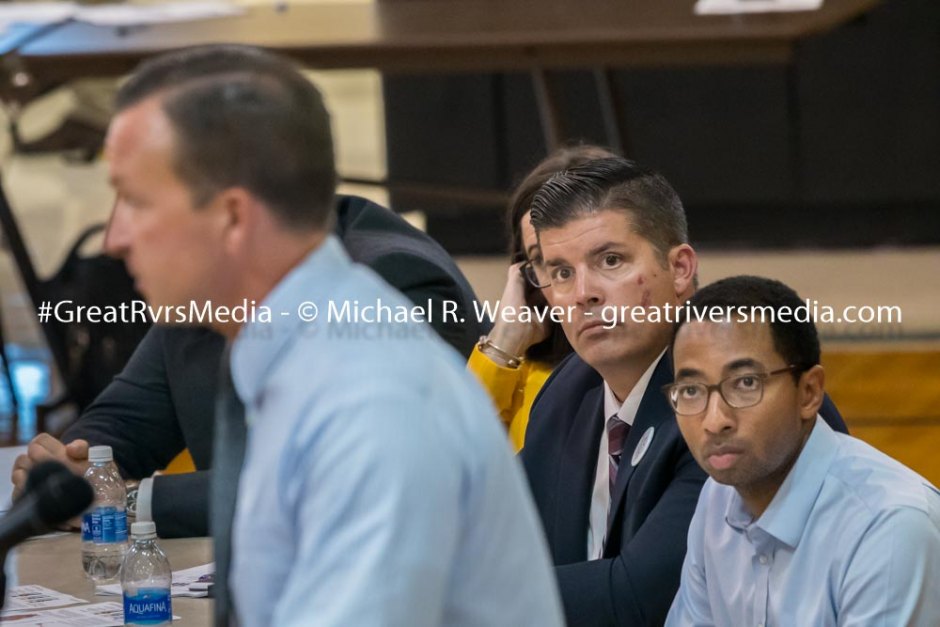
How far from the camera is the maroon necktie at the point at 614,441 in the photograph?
239 cm

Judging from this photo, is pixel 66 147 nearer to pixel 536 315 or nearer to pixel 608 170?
pixel 536 315

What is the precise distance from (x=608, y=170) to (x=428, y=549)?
1.51 m

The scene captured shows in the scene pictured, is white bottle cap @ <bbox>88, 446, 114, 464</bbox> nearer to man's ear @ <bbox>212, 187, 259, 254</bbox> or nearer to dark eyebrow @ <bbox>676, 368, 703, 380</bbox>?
dark eyebrow @ <bbox>676, 368, 703, 380</bbox>

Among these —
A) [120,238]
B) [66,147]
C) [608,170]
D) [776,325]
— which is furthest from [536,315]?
[66,147]

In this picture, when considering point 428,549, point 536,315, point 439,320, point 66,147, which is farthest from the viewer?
point 66,147

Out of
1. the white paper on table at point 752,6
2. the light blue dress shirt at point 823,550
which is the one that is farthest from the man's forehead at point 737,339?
the white paper on table at point 752,6

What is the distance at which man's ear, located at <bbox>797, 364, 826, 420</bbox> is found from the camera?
2.06 metres

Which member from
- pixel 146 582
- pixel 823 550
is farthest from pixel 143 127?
pixel 823 550

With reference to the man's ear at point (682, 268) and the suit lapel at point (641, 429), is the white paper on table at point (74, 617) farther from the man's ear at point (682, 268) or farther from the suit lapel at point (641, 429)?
the man's ear at point (682, 268)

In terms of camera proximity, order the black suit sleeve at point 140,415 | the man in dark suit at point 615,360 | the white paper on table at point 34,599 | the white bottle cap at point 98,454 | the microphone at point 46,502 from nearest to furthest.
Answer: the microphone at point 46,502 → the white paper on table at point 34,599 → the man in dark suit at point 615,360 → the white bottle cap at point 98,454 → the black suit sleeve at point 140,415

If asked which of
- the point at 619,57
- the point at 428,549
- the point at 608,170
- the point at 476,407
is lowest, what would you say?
the point at 428,549

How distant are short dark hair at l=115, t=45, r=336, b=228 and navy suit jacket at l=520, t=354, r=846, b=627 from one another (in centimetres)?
116

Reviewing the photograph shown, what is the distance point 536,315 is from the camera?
295cm

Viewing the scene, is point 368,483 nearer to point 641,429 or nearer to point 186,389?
point 641,429
